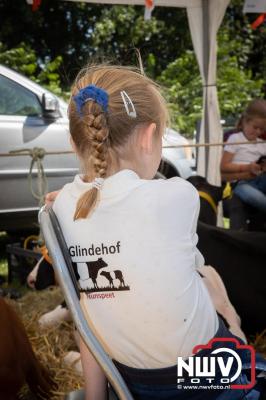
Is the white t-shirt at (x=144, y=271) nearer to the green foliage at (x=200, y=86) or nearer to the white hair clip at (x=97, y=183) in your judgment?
the white hair clip at (x=97, y=183)

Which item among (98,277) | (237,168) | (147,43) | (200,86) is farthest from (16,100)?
(147,43)

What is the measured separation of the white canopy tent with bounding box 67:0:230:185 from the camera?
493 centimetres

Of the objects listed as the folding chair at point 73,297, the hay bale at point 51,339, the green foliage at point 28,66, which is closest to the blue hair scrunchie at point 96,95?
the folding chair at point 73,297

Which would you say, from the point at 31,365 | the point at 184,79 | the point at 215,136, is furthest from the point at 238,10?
the point at 31,365

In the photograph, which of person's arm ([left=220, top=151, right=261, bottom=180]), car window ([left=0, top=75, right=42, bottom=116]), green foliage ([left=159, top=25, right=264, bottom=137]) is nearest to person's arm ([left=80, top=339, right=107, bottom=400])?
person's arm ([left=220, top=151, right=261, bottom=180])

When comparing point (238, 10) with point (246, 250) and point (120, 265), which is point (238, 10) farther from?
point (120, 265)

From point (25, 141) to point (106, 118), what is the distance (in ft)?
12.9

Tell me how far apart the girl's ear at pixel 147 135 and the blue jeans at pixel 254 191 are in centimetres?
340

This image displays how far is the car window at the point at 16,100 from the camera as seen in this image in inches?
205

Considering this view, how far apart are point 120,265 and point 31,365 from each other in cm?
101

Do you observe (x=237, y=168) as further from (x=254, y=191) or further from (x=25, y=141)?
(x=25, y=141)

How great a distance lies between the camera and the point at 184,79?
13.5m

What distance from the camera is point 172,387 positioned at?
124 cm

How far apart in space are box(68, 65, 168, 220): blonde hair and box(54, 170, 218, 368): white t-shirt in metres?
0.07
